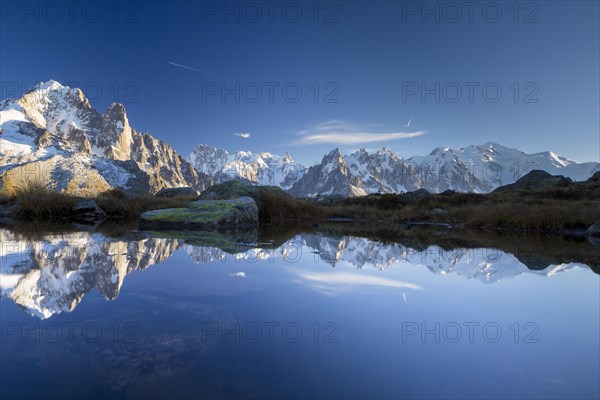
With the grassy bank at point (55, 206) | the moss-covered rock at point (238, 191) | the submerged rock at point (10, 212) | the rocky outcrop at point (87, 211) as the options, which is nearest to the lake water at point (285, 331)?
the rocky outcrop at point (87, 211)

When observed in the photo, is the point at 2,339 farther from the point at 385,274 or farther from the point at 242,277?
the point at 385,274

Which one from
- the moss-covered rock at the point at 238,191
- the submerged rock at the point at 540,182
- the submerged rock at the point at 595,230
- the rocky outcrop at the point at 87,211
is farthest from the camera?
the submerged rock at the point at 540,182

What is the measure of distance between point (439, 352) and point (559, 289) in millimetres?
2378

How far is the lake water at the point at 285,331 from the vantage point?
4.56 feet

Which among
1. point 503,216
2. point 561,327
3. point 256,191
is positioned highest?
point 256,191

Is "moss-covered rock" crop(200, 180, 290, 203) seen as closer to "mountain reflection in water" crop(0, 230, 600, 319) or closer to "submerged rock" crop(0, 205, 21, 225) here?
"submerged rock" crop(0, 205, 21, 225)

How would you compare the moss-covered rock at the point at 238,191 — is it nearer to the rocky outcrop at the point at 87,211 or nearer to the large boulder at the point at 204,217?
the large boulder at the point at 204,217

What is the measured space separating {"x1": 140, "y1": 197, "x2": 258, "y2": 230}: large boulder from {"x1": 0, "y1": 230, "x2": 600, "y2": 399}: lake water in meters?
5.14

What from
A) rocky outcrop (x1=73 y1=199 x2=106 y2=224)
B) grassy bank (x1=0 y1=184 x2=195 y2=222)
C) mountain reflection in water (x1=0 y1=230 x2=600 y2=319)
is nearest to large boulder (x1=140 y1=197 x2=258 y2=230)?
mountain reflection in water (x1=0 y1=230 x2=600 y2=319)

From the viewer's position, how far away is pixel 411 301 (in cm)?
277

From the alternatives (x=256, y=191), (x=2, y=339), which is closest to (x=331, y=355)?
(x=2, y=339)

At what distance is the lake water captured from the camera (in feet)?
4.56

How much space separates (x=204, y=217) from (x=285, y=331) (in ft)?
25.9

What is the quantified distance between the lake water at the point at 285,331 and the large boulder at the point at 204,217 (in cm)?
514
